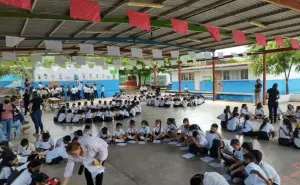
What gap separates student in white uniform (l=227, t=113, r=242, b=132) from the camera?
8.00 meters

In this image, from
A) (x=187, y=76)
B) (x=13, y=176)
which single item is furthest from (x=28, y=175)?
(x=187, y=76)

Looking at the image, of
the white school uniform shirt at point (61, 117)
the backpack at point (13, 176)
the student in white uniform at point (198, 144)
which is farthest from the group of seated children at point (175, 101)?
the backpack at point (13, 176)

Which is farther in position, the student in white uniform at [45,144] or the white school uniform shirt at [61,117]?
the white school uniform shirt at [61,117]

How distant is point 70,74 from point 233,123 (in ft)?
61.9

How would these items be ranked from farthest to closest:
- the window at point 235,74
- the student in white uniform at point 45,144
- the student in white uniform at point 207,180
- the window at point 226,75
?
the window at point 226,75 → the window at point 235,74 → the student in white uniform at point 45,144 → the student in white uniform at point 207,180

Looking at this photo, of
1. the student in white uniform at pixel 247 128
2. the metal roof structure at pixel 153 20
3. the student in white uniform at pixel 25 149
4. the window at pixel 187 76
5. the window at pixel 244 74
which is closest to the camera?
the student in white uniform at pixel 25 149

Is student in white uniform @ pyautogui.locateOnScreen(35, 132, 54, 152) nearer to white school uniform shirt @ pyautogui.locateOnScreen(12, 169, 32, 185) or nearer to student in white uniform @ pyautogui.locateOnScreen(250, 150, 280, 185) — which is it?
white school uniform shirt @ pyautogui.locateOnScreen(12, 169, 32, 185)

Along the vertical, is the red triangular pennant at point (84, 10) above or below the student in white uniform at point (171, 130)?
above

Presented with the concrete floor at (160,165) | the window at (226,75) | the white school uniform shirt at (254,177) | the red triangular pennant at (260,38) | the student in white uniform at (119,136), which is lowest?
the concrete floor at (160,165)

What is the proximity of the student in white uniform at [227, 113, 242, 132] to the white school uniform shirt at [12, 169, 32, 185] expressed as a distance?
651 cm

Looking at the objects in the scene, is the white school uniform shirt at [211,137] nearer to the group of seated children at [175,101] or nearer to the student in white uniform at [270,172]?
the student in white uniform at [270,172]

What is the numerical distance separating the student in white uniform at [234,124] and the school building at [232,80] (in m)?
10.7

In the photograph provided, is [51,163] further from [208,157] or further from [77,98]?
[77,98]

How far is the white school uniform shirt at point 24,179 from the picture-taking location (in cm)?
343
